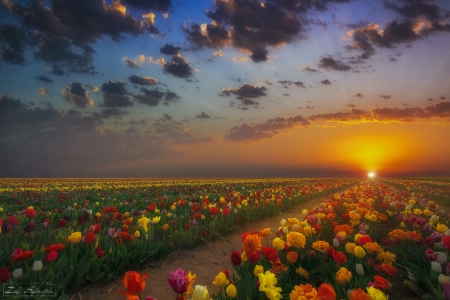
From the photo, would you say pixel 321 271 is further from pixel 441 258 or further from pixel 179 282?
pixel 179 282

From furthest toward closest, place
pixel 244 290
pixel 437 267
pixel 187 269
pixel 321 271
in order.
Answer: pixel 187 269 → pixel 321 271 → pixel 437 267 → pixel 244 290

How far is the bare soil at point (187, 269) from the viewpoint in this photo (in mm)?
4047

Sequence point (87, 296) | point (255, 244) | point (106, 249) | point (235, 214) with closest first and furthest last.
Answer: point (255, 244) < point (87, 296) < point (106, 249) < point (235, 214)

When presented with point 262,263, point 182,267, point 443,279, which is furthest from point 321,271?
point 182,267

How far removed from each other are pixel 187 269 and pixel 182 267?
0.11 metres

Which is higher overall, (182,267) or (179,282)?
(179,282)

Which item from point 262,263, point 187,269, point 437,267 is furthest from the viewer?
point 187,269

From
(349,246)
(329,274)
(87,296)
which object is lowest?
(87,296)

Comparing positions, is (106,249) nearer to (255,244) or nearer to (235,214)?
(255,244)

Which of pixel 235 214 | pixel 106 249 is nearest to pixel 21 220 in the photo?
pixel 106 249


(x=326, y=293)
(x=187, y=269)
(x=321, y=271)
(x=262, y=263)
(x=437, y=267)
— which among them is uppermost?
(x=326, y=293)

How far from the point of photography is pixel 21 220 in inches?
295

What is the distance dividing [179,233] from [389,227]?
5.77m

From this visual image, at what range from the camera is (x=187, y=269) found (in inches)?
202
